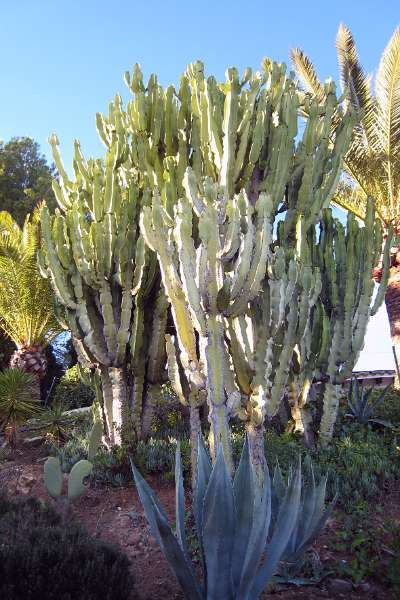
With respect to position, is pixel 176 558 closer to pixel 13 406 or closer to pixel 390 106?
pixel 13 406

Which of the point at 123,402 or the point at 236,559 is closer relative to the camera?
the point at 236,559

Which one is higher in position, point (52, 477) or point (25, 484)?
point (52, 477)

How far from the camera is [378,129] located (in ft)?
32.8

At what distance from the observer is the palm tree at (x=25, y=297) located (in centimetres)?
985

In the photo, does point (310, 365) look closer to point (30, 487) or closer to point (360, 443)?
point (360, 443)

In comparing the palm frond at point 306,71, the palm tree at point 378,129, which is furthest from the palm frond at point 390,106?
the palm frond at point 306,71

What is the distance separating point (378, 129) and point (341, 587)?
29.3 feet

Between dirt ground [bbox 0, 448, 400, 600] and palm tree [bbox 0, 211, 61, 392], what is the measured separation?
11.5 ft

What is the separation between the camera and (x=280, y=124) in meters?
6.46

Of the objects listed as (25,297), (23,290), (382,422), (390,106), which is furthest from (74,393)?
(390,106)

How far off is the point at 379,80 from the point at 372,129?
0.91 meters

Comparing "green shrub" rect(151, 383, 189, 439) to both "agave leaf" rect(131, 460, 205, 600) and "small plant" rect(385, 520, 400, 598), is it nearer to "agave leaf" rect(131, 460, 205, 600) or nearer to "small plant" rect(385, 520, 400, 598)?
"small plant" rect(385, 520, 400, 598)

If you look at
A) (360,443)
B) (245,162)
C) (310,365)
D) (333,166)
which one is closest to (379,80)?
(333,166)

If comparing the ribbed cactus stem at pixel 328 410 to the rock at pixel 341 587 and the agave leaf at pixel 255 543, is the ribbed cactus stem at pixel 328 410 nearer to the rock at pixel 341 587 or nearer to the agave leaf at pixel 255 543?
the rock at pixel 341 587
